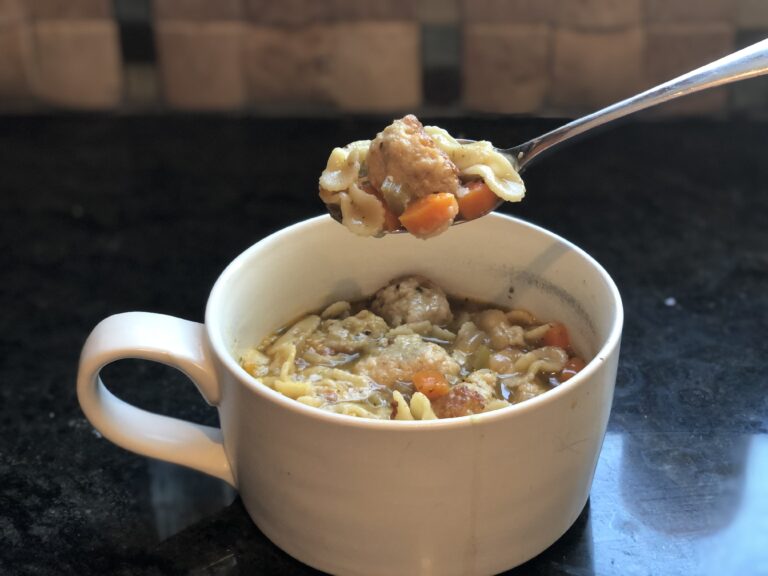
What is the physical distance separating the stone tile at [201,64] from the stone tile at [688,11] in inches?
29.8

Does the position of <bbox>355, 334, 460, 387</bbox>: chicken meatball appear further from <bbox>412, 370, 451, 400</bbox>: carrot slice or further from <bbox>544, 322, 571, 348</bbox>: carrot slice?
<bbox>544, 322, 571, 348</bbox>: carrot slice

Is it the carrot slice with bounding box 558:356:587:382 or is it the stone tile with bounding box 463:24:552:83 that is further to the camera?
the stone tile with bounding box 463:24:552:83

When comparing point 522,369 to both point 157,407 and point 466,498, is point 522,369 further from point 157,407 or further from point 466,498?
point 157,407

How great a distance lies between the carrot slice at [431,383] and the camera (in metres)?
1.11

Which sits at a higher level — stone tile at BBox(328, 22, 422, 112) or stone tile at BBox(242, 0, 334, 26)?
stone tile at BBox(242, 0, 334, 26)

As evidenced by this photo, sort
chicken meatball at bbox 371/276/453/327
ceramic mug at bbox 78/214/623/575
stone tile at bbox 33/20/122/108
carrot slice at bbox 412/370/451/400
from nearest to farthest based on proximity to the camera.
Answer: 1. ceramic mug at bbox 78/214/623/575
2. carrot slice at bbox 412/370/451/400
3. chicken meatball at bbox 371/276/453/327
4. stone tile at bbox 33/20/122/108

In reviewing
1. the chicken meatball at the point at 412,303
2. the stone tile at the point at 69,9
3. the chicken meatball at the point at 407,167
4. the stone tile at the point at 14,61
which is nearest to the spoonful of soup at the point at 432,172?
the chicken meatball at the point at 407,167

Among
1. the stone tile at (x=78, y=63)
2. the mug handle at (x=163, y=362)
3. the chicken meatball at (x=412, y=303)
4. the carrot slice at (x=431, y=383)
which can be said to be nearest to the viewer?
the mug handle at (x=163, y=362)

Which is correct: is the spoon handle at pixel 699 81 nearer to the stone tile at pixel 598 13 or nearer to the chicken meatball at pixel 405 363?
the chicken meatball at pixel 405 363

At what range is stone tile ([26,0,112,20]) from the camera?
6.48 ft

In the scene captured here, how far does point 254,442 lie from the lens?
0.97 m

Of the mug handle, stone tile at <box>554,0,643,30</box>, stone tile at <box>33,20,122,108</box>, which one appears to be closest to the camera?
the mug handle

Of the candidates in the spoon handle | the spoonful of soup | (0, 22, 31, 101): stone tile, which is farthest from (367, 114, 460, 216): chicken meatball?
(0, 22, 31, 101): stone tile

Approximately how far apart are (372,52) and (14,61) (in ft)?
2.29
